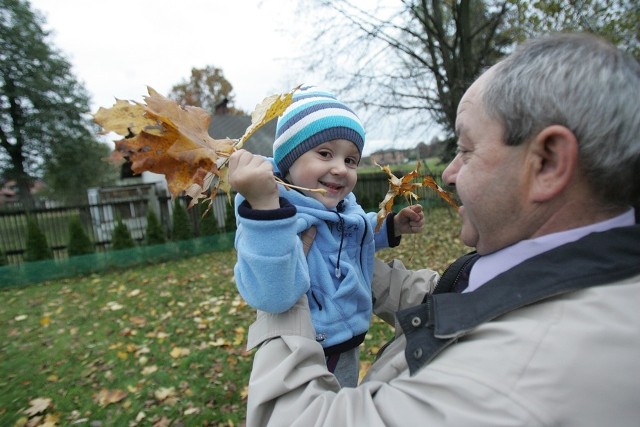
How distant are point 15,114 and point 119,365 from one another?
26393mm

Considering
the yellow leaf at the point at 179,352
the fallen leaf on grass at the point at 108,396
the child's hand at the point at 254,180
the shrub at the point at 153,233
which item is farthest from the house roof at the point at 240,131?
the child's hand at the point at 254,180

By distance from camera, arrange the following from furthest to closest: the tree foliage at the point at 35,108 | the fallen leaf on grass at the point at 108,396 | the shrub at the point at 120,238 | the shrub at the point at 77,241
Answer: the tree foliage at the point at 35,108 → the shrub at the point at 120,238 → the shrub at the point at 77,241 → the fallen leaf on grass at the point at 108,396

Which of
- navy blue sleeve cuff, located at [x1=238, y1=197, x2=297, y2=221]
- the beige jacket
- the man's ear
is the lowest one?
the beige jacket

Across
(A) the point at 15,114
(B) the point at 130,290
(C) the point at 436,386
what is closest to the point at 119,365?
(B) the point at 130,290

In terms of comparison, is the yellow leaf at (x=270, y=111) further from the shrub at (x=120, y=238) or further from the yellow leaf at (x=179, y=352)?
the shrub at (x=120, y=238)

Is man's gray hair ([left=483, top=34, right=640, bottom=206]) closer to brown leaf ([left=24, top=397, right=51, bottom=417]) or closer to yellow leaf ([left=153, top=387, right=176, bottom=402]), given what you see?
yellow leaf ([left=153, top=387, right=176, bottom=402])

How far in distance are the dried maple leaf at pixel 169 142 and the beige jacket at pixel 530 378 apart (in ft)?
2.35

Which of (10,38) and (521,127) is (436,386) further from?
(10,38)

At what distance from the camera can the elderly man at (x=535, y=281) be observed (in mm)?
708

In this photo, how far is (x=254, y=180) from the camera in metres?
1.08

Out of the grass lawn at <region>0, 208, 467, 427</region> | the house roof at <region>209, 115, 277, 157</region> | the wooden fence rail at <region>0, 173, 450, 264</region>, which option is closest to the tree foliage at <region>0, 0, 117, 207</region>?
the house roof at <region>209, 115, 277, 157</region>

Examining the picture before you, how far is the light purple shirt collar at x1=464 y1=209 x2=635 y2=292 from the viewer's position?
858 mm

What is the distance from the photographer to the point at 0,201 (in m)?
21.7

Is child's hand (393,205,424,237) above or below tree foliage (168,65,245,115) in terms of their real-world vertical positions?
below
